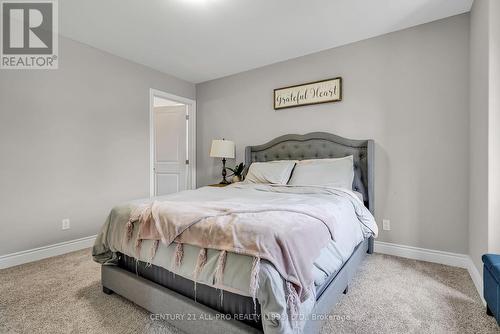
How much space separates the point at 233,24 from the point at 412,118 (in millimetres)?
2155

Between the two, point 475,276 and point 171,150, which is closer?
point 475,276

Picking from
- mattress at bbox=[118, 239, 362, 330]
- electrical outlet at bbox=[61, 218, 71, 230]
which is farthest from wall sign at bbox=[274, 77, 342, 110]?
electrical outlet at bbox=[61, 218, 71, 230]

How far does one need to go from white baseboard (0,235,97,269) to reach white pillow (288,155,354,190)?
262cm

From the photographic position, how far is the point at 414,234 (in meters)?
2.55

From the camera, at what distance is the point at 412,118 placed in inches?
101

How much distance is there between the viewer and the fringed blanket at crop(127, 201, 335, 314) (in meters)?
1.06

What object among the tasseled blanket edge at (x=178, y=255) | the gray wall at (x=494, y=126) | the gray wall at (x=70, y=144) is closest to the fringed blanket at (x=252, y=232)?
the tasseled blanket edge at (x=178, y=255)

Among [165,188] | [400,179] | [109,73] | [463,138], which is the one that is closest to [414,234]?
[400,179]

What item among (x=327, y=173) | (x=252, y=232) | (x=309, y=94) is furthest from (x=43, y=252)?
(x=309, y=94)

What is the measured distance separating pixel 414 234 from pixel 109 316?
2860mm

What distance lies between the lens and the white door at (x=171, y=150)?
4.29 meters

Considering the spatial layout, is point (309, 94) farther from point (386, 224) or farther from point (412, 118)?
point (386, 224)

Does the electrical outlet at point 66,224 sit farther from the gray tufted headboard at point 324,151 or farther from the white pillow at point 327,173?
the white pillow at point 327,173

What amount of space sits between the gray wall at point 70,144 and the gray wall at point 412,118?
239 cm
